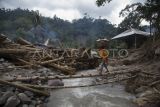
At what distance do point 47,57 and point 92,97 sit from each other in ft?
17.7

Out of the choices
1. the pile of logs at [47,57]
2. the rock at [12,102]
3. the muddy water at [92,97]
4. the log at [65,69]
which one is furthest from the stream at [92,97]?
the pile of logs at [47,57]

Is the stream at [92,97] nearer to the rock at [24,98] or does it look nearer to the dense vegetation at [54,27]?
the rock at [24,98]

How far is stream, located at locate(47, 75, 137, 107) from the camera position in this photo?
26.6ft

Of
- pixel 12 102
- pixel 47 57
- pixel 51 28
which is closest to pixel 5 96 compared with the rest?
pixel 12 102

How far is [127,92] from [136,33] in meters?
16.7

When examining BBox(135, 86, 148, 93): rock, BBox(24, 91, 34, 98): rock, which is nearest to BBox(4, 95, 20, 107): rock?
BBox(24, 91, 34, 98): rock

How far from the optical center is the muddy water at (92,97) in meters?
8.09

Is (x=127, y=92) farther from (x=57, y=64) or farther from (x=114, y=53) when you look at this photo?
(x=114, y=53)

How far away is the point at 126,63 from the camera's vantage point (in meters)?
14.6

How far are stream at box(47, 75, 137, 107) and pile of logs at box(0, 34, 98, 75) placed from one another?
8.10 ft

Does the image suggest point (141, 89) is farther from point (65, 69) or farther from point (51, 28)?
point (51, 28)

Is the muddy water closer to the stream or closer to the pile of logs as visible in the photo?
the stream

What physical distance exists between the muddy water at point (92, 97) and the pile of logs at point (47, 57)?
247 centimetres

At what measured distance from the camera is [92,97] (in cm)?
870
